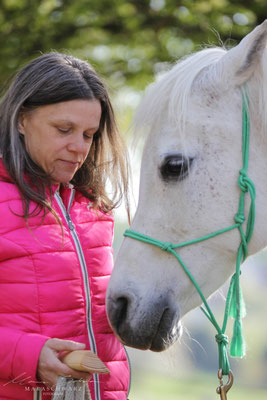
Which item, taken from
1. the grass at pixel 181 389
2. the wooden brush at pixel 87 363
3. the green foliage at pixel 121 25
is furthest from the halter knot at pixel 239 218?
the grass at pixel 181 389

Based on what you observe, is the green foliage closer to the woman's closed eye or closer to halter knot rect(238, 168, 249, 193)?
the woman's closed eye

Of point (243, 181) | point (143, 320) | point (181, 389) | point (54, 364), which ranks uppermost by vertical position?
point (243, 181)

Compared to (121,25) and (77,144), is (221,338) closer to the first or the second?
(77,144)

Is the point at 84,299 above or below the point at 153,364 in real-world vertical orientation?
above

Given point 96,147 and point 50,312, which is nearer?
point 50,312

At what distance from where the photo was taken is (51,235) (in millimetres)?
1908

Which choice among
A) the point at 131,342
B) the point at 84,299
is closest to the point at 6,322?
the point at 84,299

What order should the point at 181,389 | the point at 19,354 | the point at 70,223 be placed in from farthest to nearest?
the point at 181,389 < the point at 70,223 < the point at 19,354

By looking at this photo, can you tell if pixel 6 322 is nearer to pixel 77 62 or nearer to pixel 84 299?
pixel 84 299

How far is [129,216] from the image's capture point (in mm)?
2299

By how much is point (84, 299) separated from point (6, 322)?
0.25m

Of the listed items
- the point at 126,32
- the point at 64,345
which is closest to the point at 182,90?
the point at 64,345

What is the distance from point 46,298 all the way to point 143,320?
31 cm

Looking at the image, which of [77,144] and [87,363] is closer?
[87,363]
